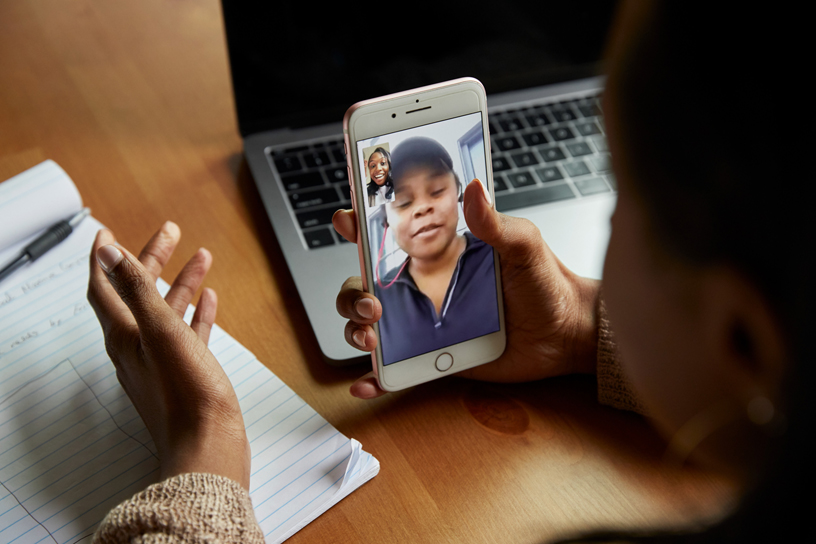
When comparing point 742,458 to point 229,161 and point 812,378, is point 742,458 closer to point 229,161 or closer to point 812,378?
point 812,378

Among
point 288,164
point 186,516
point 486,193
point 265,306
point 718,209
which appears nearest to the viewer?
point 718,209

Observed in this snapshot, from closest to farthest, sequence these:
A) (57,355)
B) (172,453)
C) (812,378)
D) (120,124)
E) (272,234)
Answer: (812,378), (172,453), (57,355), (272,234), (120,124)

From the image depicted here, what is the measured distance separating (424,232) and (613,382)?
0.21m

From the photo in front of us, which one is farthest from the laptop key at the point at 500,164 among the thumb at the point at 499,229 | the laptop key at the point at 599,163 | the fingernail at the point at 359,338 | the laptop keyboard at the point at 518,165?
the fingernail at the point at 359,338

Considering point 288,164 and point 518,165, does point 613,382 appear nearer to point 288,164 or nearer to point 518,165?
point 518,165

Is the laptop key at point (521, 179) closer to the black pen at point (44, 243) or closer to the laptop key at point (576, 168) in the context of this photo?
Answer: the laptop key at point (576, 168)

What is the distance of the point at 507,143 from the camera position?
79cm

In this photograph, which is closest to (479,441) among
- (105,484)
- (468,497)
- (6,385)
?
(468,497)

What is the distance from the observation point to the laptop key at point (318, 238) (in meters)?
0.66

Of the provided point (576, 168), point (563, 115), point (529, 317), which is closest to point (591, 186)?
point (576, 168)

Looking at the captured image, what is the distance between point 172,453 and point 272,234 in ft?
0.97

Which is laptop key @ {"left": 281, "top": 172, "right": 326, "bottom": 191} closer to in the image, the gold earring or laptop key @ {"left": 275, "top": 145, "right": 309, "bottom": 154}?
laptop key @ {"left": 275, "top": 145, "right": 309, "bottom": 154}

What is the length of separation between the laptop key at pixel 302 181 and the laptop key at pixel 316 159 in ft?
0.05

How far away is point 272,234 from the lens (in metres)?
0.71
